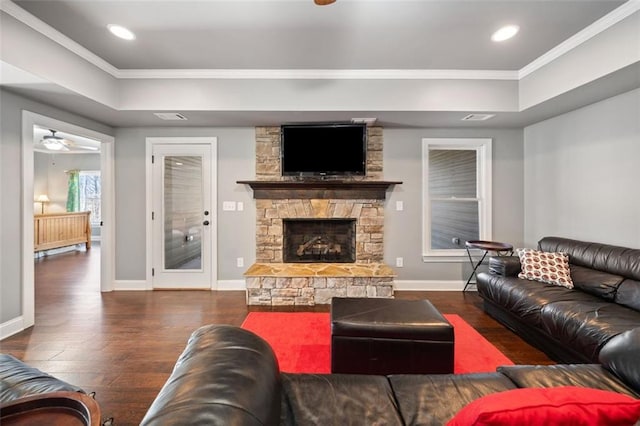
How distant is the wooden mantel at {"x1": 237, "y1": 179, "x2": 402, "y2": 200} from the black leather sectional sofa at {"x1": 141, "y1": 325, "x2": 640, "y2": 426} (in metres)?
2.92

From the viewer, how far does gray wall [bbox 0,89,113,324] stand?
2713mm

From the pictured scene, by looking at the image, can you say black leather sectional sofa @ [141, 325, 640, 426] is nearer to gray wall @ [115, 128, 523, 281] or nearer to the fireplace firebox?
gray wall @ [115, 128, 523, 281]

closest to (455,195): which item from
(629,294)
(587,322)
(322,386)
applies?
(629,294)

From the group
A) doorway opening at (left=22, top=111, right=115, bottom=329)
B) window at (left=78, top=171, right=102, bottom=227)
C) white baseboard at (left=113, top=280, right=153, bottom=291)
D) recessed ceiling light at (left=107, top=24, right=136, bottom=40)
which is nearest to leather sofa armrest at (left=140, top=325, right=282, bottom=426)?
recessed ceiling light at (left=107, top=24, right=136, bottom=40)

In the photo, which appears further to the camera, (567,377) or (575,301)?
(575,301)

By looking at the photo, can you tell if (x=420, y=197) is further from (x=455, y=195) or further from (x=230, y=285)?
(x=230, y=285)

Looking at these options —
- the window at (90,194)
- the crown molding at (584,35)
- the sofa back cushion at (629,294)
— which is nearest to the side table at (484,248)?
the sofa back cushion at (629,294)

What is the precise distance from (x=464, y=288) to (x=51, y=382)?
438 cm

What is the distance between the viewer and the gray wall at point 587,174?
2.80 m

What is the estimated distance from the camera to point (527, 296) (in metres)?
2.57

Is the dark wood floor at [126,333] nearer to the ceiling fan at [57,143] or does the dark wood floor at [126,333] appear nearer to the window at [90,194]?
the ceiling fan at [57,143]

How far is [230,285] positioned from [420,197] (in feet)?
10.1

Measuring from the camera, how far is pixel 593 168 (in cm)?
315

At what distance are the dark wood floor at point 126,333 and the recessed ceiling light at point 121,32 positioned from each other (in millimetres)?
2785
